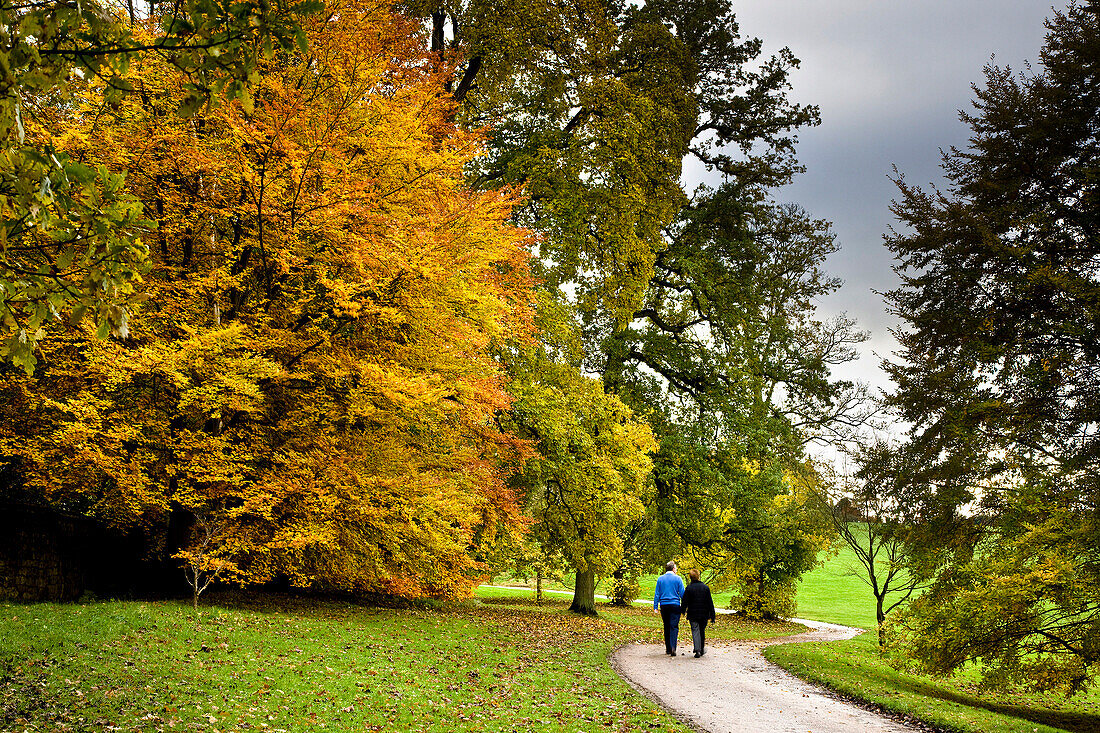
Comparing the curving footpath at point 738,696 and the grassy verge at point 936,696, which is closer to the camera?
the curving footpath at point 738,696

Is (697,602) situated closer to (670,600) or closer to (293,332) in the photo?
(670,600)

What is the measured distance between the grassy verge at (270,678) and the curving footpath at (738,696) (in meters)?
0.50

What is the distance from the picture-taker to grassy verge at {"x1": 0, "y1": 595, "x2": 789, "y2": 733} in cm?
739

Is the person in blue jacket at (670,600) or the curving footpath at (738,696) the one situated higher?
the person in blue jacket at (670,600)

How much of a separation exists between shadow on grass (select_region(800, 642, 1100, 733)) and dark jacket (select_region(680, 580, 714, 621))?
3013mm

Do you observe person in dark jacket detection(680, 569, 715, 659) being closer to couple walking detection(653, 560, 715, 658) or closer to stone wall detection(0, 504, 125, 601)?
couple walking detection(653, 560, 715, 658)

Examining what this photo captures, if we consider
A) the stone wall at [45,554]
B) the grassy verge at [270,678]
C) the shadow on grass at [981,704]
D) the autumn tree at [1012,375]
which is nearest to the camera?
the grassy verge at [270,678]

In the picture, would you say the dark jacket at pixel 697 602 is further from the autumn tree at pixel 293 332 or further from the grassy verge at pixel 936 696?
the autumn tree at pixel 293 332

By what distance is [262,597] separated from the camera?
630 inches

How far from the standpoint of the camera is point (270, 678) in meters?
8.92

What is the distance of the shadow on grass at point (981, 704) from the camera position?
39.5 feet

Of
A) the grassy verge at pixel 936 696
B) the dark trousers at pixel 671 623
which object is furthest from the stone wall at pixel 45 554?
the grassy verge at pixel 936 696

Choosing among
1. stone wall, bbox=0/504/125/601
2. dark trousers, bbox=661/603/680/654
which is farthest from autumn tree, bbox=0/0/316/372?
dark trousers, bbox=661/603/680/654

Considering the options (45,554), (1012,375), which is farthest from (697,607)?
(45,554)
